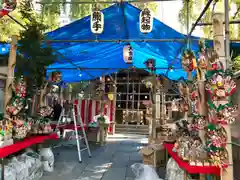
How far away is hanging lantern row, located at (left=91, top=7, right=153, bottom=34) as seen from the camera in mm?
4305

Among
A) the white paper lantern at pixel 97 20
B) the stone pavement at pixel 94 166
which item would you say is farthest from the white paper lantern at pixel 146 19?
the stone pavement at pixel 94 166

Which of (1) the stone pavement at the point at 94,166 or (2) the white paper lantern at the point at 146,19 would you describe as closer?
(1) the stone pavement at the point at 94,166

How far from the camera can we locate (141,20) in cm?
432

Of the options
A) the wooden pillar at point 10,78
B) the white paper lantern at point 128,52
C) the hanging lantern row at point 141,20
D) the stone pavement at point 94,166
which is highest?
the hanging lantern row at point 141,20

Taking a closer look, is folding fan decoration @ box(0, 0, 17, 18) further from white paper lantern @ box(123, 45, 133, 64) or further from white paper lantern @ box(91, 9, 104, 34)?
white paper lantern @ box(123, 45, 133, 64)

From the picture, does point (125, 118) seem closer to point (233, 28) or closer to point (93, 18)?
point (233, 28)

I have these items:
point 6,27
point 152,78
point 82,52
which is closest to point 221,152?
point 152,78

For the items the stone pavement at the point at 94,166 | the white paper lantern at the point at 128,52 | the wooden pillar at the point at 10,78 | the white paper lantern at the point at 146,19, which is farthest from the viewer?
the white paper lantern at the point at 128,52

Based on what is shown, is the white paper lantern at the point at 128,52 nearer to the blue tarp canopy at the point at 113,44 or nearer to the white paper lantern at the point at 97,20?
the blue tarp canopy at the point at 113,44

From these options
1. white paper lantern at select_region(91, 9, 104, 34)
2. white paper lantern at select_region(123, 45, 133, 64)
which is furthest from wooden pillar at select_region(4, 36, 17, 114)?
white paper lantern at select_region(123, 45, 133, 64)

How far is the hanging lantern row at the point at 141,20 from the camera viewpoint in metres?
4.30

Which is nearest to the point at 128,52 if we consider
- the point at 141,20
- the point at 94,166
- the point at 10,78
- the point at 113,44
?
the point at 113,44

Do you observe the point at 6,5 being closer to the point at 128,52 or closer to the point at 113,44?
the point at 113,44

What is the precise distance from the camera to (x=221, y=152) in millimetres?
2182
